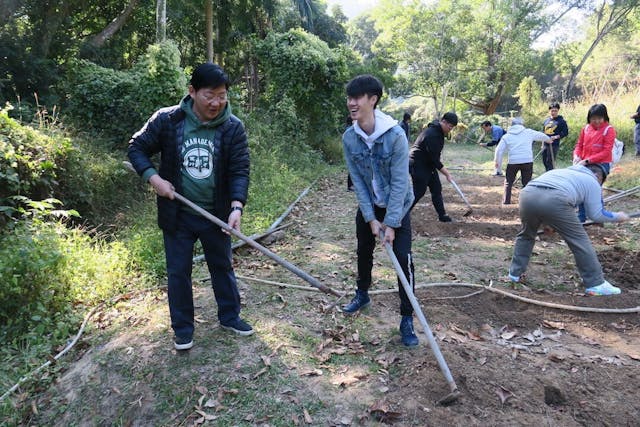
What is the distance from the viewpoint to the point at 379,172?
327 centimetres

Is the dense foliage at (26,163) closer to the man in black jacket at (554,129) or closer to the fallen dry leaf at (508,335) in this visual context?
the fallen dry leaf at (508,335)

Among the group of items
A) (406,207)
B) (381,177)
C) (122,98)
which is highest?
(122,98)

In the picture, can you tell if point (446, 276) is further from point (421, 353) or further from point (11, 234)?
point (11, 234)

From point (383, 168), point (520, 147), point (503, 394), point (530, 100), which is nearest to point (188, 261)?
point (383, 168)

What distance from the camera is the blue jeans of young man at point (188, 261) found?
3104 mm

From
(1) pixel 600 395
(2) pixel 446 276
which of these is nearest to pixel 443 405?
(1) pixel 600 395

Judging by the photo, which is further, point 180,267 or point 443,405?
point 180,267

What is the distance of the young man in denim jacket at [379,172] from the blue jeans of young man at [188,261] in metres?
1.12

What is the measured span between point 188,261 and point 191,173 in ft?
2.12

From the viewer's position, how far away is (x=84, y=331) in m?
3.78

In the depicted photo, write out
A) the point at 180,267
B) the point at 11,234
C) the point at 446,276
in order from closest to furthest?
the point at 180,267
the point at 11,234
the point at 446,276

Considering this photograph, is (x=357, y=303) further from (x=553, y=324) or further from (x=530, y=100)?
(x=530, y=100)

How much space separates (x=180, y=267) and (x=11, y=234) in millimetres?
2405

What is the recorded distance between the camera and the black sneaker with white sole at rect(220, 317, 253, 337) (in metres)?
3.47
